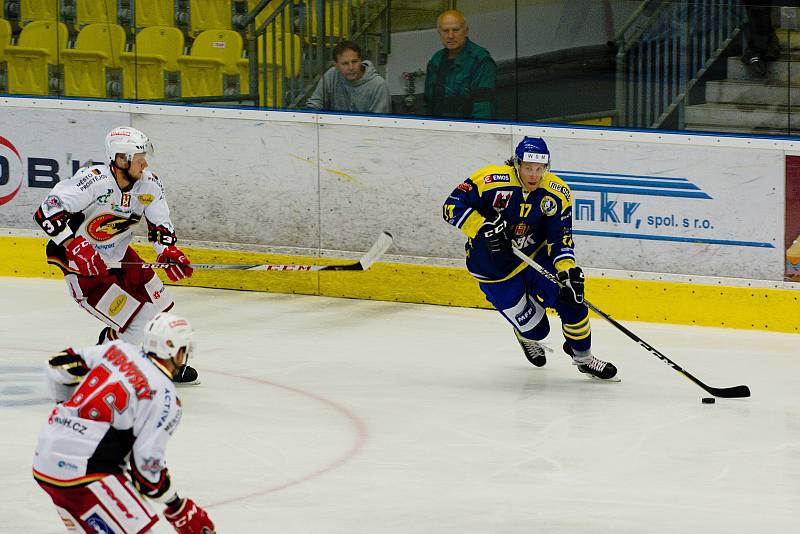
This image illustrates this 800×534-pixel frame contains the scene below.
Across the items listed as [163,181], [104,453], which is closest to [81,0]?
[163,181]

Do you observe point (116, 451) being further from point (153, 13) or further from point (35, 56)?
point (35, 56)

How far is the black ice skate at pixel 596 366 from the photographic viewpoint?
22.7ft

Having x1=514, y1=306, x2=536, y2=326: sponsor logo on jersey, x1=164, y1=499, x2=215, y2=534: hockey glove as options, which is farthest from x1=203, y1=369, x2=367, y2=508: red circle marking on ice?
x1=164, y1=499, x2=215, y2=534: hockey glove

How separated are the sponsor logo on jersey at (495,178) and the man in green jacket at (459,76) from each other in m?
1.44

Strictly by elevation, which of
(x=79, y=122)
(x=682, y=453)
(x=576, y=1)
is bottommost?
(x=682, y=453)

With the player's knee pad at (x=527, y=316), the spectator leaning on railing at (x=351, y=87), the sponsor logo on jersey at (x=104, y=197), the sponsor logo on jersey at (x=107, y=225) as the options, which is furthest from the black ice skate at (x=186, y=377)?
the spectator leaning on railing at (x=351, y=87)

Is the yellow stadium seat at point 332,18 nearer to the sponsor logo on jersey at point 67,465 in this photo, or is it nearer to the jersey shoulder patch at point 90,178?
the jersey shoulder patch at point 90,178

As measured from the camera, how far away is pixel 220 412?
21.0 ft

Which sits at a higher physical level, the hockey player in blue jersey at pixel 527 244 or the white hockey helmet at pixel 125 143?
the white hockey helmet at pixel 125 143

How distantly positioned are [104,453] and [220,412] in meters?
2.63

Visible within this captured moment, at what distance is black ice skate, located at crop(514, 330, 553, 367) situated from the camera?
7.15 meters

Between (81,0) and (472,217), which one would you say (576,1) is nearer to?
(472,217)

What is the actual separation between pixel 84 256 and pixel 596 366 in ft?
7.52

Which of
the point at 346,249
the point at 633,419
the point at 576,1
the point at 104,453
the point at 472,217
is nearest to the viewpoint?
the point at 104,453
